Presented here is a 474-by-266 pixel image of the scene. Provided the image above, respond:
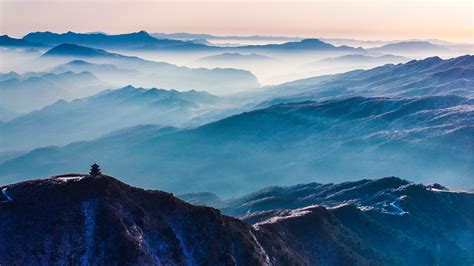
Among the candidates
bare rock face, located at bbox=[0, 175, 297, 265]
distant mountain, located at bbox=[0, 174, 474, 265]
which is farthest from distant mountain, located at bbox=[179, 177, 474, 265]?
bare rock face, located at bbox=[0, 175, 297, 265]

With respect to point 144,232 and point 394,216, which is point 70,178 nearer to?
point 144,232

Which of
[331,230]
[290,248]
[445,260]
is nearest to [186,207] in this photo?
[290,248]

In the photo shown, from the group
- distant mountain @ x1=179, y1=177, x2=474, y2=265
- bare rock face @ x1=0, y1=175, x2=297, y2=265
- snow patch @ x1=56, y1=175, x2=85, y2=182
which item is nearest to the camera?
bare rock face @ x1=0, y1=175, x2=297, y2=265

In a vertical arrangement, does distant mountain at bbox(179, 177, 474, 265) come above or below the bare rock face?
below

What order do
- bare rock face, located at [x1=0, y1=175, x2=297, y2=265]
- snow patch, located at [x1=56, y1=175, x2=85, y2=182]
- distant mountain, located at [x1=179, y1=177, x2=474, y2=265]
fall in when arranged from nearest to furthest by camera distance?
bare rock face, located at [x1=0, y1=175, x2=297, y2=265] → snow patch, located at [x1=56, y1=175, x2=85, y2=182] → distant mountain, located at [x1=179, y1=177, x2=474, y2=265]

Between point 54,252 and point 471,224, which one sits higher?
point 54,252

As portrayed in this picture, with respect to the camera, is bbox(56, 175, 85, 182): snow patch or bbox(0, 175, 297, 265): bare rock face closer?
bbox(0, 175, 297, 265): bare rock face

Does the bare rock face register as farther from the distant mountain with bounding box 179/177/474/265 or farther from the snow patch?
the distant mountain with bounding box 179/177/474/265

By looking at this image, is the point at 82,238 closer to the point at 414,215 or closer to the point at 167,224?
the point at 167,224

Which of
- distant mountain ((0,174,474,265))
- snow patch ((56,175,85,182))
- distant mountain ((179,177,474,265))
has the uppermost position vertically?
snow patch ((56,175,85,182))

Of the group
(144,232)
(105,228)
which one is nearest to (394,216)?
(144,232)

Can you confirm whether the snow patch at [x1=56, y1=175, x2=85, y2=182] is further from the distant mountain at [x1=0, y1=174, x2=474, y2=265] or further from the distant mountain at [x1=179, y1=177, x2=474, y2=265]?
the distant mountain at [x1=179, y1=177, x2=474, y2=265]
